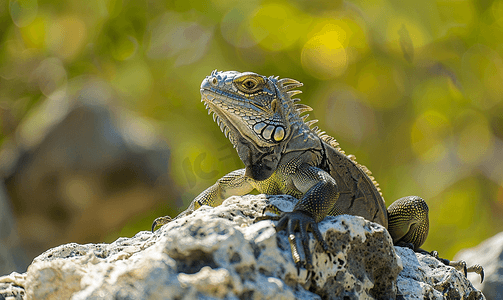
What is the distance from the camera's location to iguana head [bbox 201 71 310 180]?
8.09 feet

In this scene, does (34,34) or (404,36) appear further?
(34,34)

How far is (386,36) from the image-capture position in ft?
24.3

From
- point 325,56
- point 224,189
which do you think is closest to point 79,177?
point 325,56

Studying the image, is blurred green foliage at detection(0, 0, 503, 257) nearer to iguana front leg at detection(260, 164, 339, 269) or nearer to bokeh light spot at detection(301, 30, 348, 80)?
bokeh light spot at detection(301, 30, 348, 80)

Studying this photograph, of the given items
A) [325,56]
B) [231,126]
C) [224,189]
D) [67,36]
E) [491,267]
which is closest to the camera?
[231,126]

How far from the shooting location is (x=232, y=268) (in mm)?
1437

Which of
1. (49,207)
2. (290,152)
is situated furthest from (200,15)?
(290,152)

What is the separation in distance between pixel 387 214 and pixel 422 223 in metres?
0.25

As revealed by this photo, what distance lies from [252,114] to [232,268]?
1.22 metres

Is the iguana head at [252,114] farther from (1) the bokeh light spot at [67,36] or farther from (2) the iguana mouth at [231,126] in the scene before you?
(1) the bokeh light spot at [67,36]

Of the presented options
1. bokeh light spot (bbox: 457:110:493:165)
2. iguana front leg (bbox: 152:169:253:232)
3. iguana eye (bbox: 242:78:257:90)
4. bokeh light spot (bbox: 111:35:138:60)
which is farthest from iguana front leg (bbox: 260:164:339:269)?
bokeh light spot (bbox: 111:35:138:60)

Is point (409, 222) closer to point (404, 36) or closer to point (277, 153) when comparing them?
point (277, 153)

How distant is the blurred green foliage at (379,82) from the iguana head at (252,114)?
4680 mm

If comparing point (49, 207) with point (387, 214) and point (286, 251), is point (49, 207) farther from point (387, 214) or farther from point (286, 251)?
point (286, 251)
